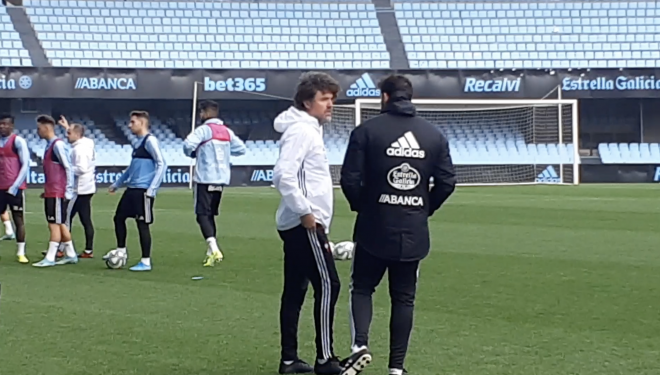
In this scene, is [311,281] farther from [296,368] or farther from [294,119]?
[294,119]

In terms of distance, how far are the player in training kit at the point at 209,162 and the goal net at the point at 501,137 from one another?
19.1m

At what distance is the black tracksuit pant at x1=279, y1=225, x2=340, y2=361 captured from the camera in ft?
18.7

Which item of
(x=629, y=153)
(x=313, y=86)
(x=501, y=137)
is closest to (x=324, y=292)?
(x=313, y=86)

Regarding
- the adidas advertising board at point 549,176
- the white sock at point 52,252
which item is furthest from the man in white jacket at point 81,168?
the adidas advertising board at point 549,176

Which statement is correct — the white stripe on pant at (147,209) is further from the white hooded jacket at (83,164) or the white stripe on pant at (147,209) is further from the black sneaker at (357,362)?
the black sneaker at (357,362)

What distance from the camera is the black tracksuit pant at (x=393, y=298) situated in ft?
17.8

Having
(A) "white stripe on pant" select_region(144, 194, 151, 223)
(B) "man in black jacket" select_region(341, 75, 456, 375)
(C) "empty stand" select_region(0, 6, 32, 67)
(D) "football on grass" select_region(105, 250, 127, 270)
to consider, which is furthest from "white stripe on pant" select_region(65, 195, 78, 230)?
(C) "empty stand" select_region(0, 6, 32, 67)

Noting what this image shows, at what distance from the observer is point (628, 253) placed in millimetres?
11688

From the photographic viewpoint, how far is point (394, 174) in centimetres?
525

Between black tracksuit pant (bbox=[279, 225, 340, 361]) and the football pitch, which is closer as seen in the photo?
black tracksuit pant (bbox=[279, 225, 340, 361])

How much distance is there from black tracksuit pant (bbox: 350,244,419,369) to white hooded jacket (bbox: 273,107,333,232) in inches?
15.5

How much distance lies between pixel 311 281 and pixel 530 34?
32.9 meters

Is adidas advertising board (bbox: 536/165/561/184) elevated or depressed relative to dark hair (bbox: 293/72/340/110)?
elevated

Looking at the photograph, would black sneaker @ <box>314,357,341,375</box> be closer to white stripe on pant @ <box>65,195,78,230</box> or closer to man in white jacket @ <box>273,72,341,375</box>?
man in white jacket @ <box>273,72,341,375</box>
